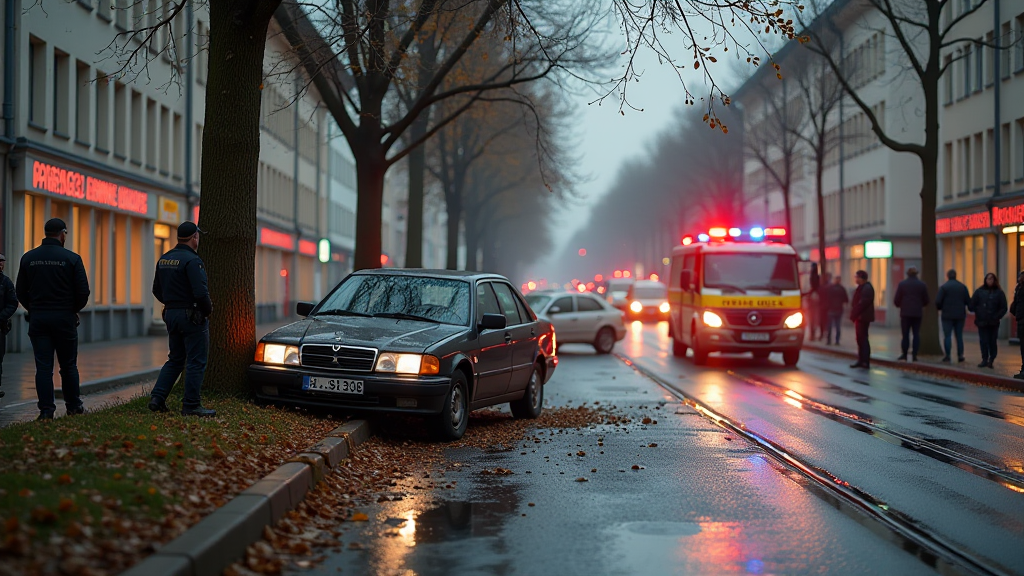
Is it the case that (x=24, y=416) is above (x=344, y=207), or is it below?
below

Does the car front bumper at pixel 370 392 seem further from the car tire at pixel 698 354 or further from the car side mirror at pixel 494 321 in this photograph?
the car tire at pixel 698 354

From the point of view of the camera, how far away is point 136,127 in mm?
31938

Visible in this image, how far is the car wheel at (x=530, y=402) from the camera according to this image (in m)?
13.2

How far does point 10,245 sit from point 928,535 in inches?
831

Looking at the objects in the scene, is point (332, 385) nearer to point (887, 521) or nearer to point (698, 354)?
point (887, 521)

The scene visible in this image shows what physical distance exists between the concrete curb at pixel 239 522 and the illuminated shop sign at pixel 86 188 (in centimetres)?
1818

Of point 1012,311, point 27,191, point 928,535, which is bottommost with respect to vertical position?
point 928,535

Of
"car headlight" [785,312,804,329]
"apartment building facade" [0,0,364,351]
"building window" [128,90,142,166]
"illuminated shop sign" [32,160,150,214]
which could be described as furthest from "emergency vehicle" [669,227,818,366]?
"building window" [128,90,142,166]

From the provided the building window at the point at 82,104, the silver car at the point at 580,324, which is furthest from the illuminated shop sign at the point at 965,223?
the building window at the point at 82,104

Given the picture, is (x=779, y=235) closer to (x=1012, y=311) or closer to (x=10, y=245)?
(x=1012, y=311)

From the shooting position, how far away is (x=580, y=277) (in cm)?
18988

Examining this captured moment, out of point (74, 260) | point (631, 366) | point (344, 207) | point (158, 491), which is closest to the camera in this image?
point (158, 491)

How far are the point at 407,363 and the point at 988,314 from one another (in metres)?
14.9

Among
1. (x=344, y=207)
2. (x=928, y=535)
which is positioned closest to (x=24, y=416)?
(x=928, y=535)
